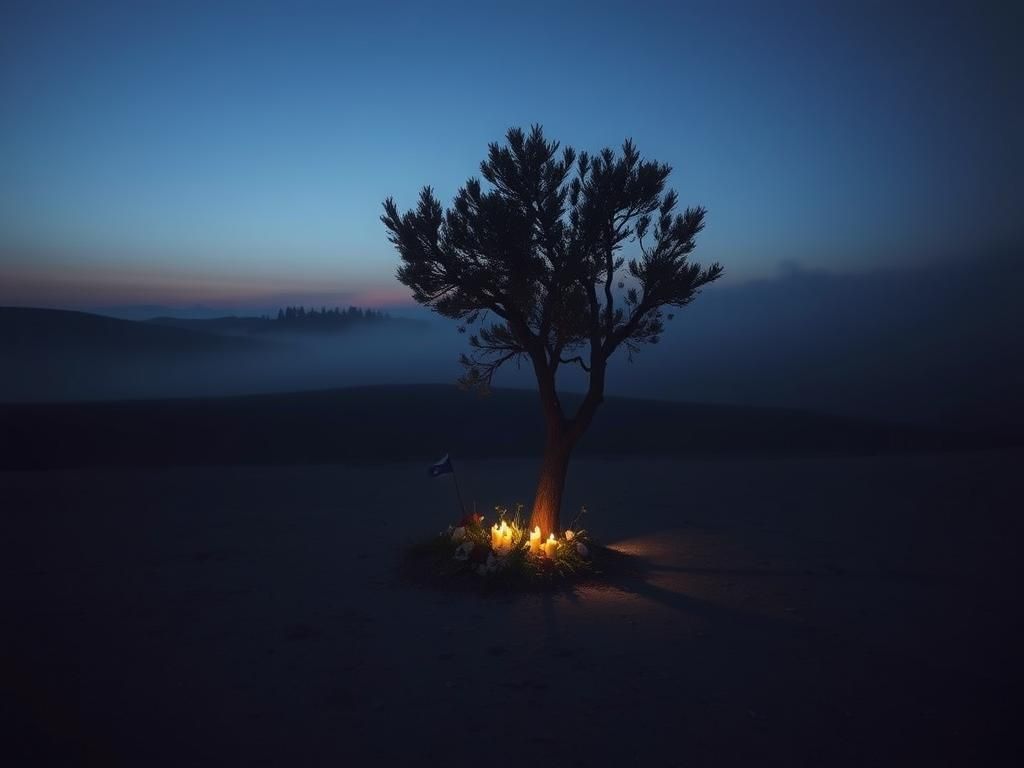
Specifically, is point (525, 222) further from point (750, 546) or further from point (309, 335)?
point (309, 335)

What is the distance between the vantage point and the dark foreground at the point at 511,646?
17.6ft

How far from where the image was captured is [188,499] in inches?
653

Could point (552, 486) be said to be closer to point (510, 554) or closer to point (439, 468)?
point (510, 554)

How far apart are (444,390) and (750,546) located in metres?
26.2

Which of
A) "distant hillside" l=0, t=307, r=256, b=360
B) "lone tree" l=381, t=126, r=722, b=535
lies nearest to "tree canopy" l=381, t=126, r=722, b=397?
"lone tree" l=381, t=126, r=722, b=535

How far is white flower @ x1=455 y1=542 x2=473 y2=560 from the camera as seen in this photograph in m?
9.81

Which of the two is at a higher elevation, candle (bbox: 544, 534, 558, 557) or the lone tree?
the lone tree

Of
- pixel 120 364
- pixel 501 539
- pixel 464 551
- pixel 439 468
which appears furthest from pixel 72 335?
pixel 501 539

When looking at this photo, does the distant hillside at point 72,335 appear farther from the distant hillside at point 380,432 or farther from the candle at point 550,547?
the candle at point 550,547

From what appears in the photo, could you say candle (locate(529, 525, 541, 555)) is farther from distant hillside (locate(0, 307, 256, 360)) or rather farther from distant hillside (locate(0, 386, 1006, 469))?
distant hillside (locate(0, 307, 256, 360))

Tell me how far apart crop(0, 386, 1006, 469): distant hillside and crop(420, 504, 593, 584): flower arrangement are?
14.6 meters

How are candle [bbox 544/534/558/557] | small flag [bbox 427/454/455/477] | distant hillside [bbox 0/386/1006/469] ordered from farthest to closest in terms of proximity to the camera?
distant hillside [bbox 0/386/1006/469]
small flag [bbox 427/454/455/477]
candle [bbox 544/534/558/557]

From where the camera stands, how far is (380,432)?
93.2 feet

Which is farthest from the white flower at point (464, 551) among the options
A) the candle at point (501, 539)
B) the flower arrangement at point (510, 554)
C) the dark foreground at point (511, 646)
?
the dark foreground at point (511, 646)
